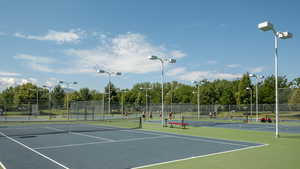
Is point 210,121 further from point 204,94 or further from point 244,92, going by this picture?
point 204,94

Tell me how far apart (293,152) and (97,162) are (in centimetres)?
726

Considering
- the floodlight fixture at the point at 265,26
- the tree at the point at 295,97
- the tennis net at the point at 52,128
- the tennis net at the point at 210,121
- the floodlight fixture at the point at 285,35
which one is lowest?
the tennis net at the point at 210,121

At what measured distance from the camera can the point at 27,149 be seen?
35.8 ft

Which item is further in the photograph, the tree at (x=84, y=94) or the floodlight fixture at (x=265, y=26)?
the tree at (x=84, y=94)

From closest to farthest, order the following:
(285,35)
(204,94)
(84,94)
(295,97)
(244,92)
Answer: (285,35) < (295,97) < (244,92) < (204,94) < (84,94)

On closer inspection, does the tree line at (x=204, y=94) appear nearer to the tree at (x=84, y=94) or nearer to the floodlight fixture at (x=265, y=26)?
the tree at (x=84, y=94)

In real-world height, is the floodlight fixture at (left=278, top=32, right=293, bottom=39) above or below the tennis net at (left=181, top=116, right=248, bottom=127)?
above

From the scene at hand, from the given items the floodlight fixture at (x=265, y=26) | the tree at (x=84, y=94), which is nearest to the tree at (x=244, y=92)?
the floodlight fixture at (x=265, y=26)

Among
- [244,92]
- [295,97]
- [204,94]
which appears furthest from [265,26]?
[204,94]

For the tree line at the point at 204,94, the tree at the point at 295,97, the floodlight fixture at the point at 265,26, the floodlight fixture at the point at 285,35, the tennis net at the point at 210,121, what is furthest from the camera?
the tree line at the point at 204,94

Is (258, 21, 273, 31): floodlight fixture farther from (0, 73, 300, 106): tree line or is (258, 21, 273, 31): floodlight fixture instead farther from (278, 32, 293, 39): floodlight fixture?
(0, 73, 300, 106): tree line

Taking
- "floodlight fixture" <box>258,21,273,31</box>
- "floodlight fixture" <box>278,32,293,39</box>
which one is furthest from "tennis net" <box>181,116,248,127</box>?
"floodlight fixture" <box>258,21,273,31</box>

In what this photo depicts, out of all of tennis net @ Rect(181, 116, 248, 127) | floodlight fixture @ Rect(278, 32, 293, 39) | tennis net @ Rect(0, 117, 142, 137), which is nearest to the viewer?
floodlight fixture @ Rect(278, 32, 293, 39)

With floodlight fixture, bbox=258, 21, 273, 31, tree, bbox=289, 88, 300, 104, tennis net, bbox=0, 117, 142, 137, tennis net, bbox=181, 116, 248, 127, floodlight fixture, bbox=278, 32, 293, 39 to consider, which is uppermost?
floodlight fixture, bbox=258, 21, 273, 31
